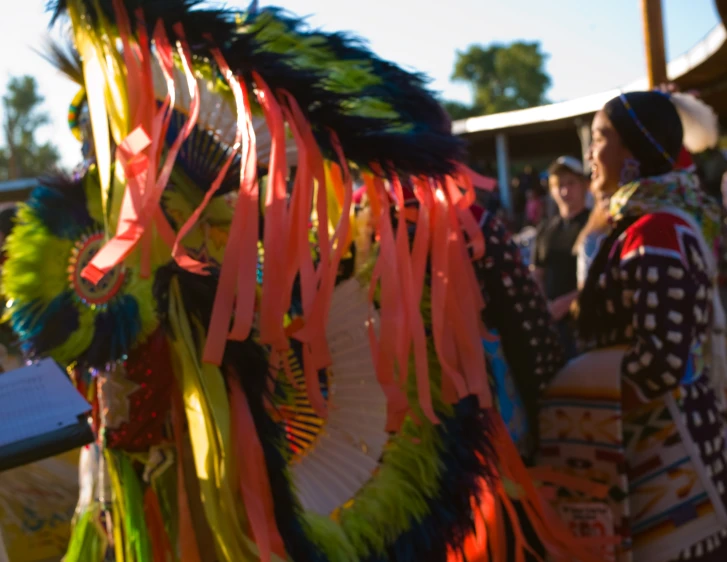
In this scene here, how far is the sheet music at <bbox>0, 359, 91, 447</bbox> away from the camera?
1.19 meters

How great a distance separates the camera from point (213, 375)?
4.98 ft

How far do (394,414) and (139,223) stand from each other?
59 cm

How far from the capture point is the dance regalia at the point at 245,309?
150 centimetres

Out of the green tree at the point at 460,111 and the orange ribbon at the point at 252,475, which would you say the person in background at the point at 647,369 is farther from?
Answer: the green tree at the point at 460,111

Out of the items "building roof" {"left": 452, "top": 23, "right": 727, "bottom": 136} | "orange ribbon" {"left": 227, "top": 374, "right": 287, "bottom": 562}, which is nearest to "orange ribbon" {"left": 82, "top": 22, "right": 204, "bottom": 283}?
"orange ribbon" {"left": 227, "top": 374, "right": 287, "bottom": 562}

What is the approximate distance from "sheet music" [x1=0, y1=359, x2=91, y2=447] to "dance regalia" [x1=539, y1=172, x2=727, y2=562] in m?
1.26

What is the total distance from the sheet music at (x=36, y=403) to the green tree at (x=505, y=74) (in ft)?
141

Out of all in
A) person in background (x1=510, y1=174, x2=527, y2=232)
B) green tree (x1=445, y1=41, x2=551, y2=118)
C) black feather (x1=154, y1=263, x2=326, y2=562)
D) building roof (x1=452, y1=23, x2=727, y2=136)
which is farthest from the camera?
green tree (x1=445, y1=41, x2=551, y2=118)

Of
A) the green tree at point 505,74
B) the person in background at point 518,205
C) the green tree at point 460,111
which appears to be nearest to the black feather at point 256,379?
the person in background at point 518,205

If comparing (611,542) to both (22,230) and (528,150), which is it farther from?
(528,150)

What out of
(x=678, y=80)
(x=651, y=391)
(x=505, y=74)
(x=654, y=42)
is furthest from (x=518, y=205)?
(x=505, y=74)

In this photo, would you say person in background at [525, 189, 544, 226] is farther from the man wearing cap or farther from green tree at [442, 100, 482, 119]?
green tree at [442, 100, 482, 119]

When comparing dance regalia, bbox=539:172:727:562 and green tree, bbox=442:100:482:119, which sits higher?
green tree, bbox=442:100:482:119

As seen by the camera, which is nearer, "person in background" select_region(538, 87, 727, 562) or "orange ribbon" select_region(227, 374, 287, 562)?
"orange ribbon" select_region(227, 374, 287, 562)
